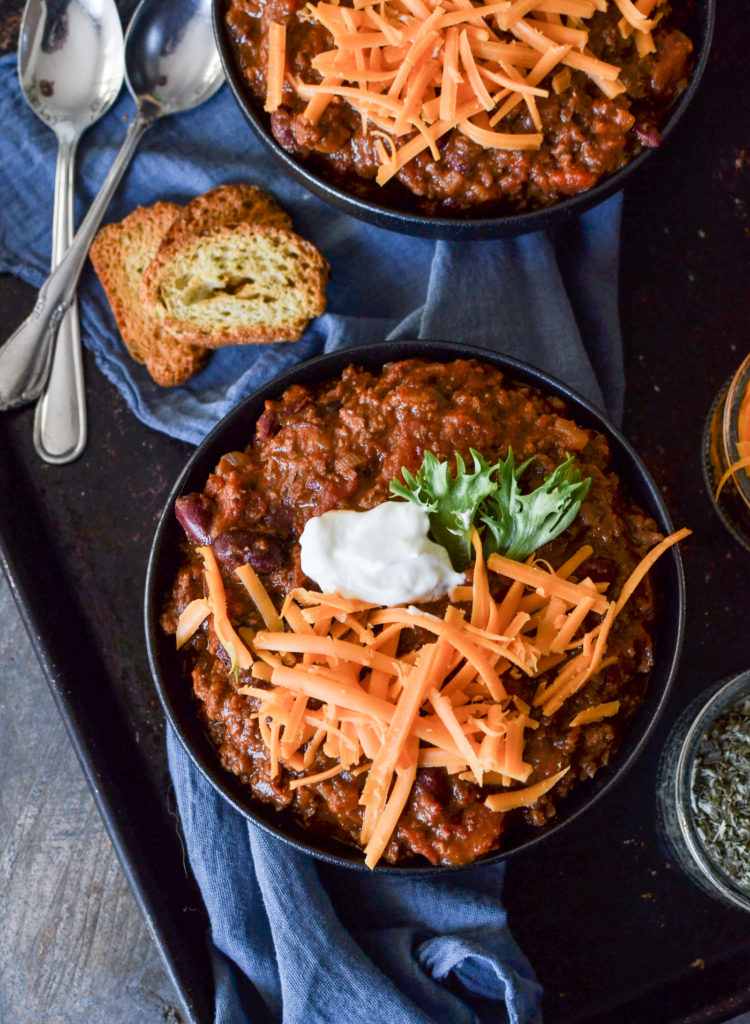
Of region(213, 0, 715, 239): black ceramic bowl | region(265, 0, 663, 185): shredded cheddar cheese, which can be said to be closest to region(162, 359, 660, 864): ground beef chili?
region(213, 0, 715, 239): black ceramic bowl

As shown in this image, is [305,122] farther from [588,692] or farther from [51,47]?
[588,692]

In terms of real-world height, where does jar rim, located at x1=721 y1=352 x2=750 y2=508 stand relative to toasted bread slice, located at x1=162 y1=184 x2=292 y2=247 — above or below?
below

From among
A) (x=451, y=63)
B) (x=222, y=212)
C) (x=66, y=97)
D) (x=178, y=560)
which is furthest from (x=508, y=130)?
(x=66, y=97)

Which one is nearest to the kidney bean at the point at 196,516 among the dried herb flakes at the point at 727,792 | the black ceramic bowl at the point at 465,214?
the black ceramic bowl at the point at 465,214

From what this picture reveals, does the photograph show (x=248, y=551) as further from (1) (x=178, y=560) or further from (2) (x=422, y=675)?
(2) (x=422, y=675)

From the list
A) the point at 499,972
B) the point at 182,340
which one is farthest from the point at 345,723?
the point at 182,340

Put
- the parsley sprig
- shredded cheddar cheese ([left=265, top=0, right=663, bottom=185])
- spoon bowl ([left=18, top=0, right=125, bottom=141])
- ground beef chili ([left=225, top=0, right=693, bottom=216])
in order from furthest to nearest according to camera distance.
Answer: spoon bowl ([left=18, top=0, right=125, bottom=141]) → ground beef chili ([left=225, top=0, right=693, bottom=216]) → shredded cheddar cheese ([left=265, top=0, right=663, bottom=185]) → the parsley sprig

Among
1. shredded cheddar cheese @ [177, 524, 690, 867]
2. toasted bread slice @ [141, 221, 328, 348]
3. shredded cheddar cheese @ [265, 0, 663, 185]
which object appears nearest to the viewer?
shredded cheddar cheese @ [177, 524, 690, 867]

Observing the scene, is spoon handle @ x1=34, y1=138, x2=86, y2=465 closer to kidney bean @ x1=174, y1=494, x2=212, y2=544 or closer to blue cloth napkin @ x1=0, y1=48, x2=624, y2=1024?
blue cloth napkin @ x1=0, y1=48, x2=624, y2=1024
